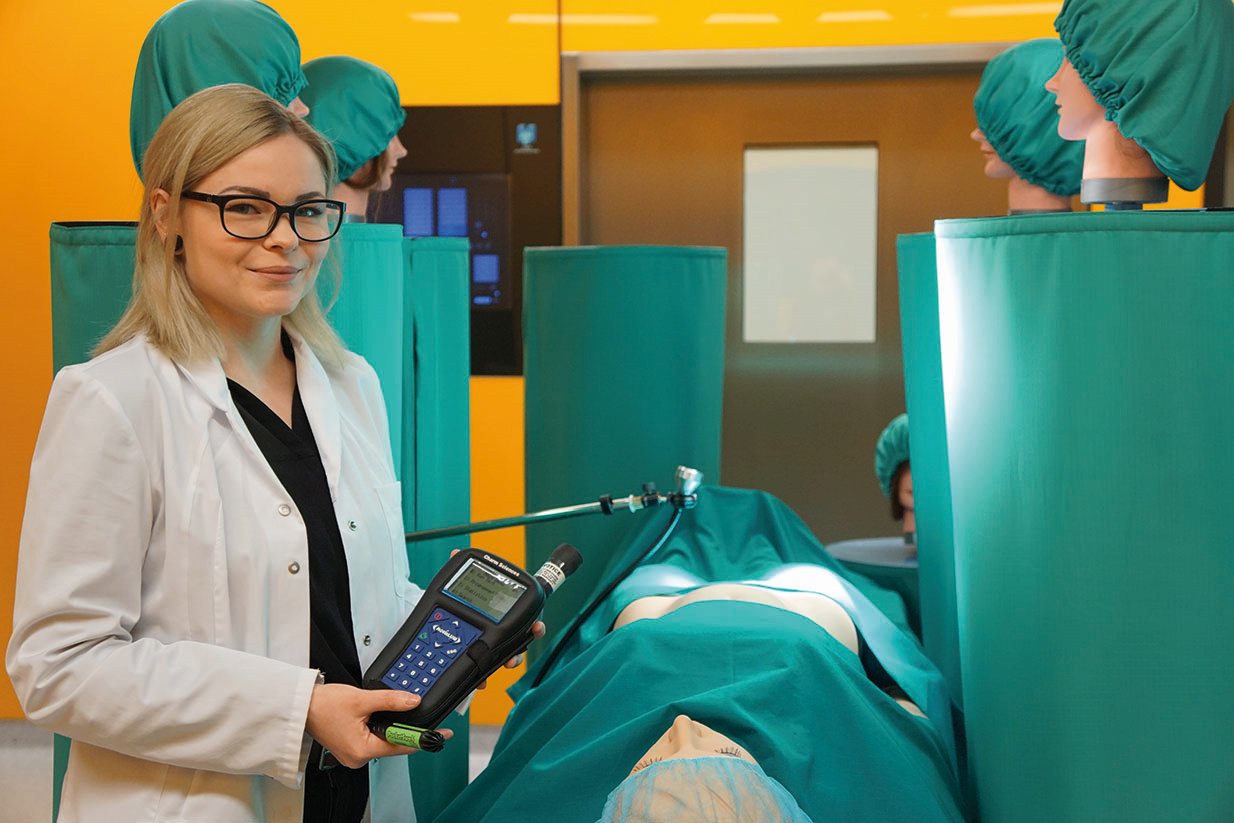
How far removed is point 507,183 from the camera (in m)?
3.39

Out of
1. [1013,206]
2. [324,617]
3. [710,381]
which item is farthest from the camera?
[710,381]

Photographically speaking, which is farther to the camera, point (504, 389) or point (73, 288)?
point (504, 389)

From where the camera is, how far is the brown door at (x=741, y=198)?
11.2 ft

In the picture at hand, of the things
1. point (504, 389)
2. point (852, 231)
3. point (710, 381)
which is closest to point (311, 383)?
point (710, 381)

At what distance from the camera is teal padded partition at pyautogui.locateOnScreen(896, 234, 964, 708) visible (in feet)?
5.74

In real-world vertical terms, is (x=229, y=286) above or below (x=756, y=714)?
above

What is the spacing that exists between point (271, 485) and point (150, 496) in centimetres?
11

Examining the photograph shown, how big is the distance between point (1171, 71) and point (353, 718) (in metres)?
1.05

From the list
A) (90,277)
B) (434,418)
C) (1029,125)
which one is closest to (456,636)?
(90,277)

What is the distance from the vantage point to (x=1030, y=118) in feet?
6.45

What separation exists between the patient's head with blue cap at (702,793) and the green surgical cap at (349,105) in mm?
1165

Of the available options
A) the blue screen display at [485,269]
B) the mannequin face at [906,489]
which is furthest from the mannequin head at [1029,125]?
the blue screen display at [485,269]

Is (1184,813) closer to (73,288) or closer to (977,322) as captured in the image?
(977,322)

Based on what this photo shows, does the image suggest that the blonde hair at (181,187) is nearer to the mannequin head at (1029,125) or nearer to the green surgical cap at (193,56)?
the green surgical cap at (193,56)
